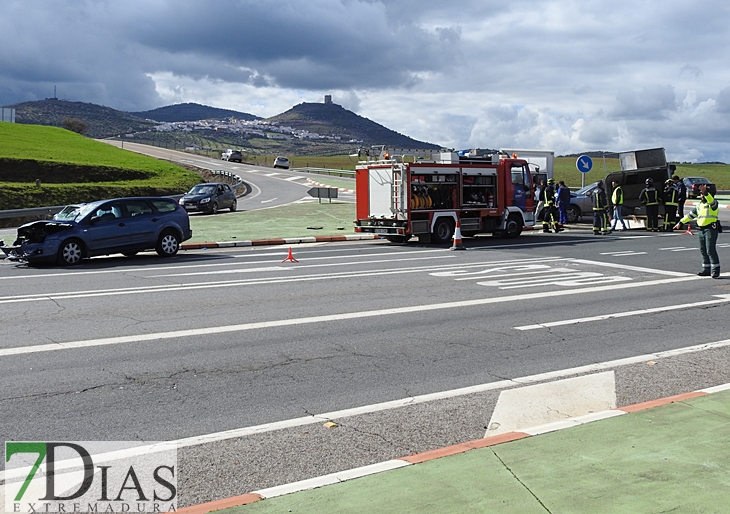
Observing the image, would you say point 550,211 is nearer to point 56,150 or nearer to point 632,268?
point 632,268

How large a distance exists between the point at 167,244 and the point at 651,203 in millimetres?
17788

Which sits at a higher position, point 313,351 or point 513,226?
point 513,226

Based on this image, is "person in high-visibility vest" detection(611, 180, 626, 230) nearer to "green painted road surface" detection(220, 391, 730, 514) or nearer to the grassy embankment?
"green painted road surface" detection(220, 391, 730, 514)

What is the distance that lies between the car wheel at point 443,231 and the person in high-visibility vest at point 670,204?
29.9 ft

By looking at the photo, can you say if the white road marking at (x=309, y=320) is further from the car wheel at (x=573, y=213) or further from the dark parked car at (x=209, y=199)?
the dark parked car at (x=209, y=199)

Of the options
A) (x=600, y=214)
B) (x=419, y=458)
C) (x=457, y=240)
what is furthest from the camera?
(x=600, y=214)

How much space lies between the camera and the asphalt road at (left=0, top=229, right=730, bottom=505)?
610 centimetres

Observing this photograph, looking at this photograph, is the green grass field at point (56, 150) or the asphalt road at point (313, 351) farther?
the green grass field at point (56, 150)

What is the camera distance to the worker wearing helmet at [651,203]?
27.7 meters

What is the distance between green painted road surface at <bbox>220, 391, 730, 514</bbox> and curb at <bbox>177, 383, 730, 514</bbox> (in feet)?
0.24

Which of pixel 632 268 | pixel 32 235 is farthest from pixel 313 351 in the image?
pixel 32 235

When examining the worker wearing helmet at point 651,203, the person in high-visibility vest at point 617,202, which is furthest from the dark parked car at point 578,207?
the worker wearing helmet at point 651,203

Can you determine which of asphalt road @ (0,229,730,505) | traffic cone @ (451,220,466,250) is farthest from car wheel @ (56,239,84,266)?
traffic cone @ (451,220,466,250)

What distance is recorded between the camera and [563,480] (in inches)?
189
